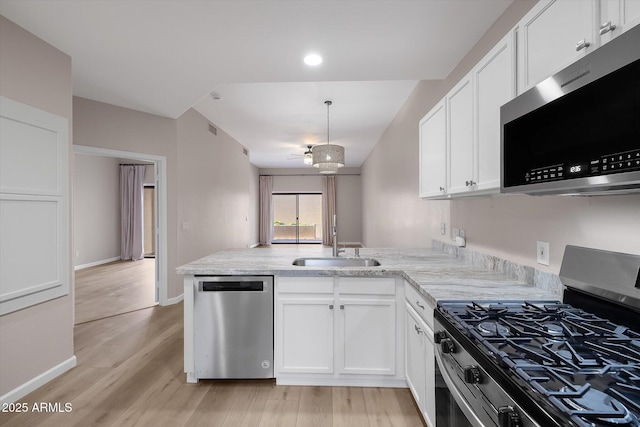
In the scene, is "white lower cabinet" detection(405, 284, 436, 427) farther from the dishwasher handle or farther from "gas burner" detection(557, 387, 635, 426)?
the dishwasher handle

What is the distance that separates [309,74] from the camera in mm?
2883

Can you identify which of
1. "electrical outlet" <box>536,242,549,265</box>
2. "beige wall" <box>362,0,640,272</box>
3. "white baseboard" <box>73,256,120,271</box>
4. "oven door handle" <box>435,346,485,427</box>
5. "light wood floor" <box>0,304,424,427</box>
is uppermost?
"beige wall" <box>362,0,640,272</box>

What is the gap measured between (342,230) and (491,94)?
9120 mm

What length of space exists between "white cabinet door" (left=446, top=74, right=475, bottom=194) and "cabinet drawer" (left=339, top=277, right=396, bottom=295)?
29.4 inches

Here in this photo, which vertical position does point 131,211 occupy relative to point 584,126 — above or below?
below

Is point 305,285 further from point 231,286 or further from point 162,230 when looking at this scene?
point 162,230

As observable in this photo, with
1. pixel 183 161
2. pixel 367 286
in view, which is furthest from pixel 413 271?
pixel 183 161

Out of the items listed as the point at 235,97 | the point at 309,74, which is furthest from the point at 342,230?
the point at 309,74

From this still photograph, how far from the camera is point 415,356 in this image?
184cm

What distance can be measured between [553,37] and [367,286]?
63.5 inches

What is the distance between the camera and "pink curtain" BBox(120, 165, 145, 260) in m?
7.84

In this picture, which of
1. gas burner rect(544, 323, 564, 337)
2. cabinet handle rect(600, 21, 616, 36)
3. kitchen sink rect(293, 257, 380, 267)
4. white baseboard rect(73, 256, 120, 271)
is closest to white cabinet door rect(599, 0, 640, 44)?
cabinet handle rect(600, 21, 616, 36)

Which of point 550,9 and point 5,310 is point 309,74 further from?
point 5,310

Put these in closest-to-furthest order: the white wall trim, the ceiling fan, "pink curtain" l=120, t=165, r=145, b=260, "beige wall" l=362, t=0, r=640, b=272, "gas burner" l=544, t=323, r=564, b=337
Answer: "gas burner" l=544, t=323, r=564, b=337
"beige wall" l=362, t=0, r=640, b=272
the white wall trim
the ceiling fan
"pink curtain" l=120, t=165, r=145, b=260
